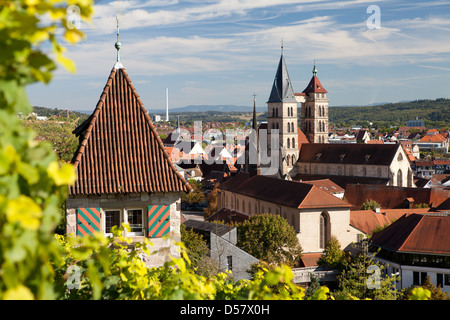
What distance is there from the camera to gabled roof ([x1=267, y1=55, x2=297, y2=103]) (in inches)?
3494

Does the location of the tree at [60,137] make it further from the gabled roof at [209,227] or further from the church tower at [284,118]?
the church tower at [284,118]

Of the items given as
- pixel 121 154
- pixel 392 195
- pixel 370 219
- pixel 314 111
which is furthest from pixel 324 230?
pixel 314 111

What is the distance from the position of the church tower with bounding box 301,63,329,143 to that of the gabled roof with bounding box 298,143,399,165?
699cm


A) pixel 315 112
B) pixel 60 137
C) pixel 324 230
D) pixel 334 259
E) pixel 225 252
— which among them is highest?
pixel 315 112

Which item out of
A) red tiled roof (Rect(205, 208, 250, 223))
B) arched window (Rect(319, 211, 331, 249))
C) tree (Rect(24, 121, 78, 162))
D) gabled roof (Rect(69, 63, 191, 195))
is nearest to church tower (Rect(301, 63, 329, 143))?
red tiled roof (Rect(205, 208, 250, 223))

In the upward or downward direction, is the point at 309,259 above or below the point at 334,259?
below

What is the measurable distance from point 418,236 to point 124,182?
31.2m

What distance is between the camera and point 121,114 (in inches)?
520

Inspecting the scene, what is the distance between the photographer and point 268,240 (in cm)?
4047

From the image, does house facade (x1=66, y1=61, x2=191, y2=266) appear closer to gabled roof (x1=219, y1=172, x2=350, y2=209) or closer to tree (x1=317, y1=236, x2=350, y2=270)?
tree (x1=317, y1=236, x2=350, y2=270)

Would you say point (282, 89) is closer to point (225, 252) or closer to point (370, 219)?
point (370, 219)

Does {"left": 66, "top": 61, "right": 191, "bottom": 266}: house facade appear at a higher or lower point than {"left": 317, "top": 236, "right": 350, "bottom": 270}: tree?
higher
